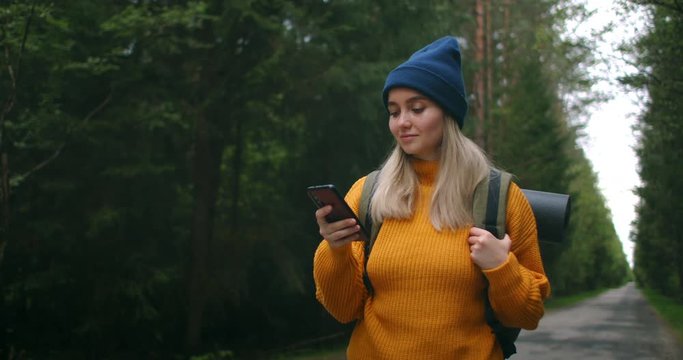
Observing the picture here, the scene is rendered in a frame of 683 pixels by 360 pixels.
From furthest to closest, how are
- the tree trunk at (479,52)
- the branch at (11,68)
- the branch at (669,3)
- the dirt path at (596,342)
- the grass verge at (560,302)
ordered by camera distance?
the grass verge at (560,302) < the tree trunk at (479,52) < the dirt path at (596,342) < the branch at (669,3) < the branch at (11,68)

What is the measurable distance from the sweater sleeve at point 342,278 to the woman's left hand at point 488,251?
39cm

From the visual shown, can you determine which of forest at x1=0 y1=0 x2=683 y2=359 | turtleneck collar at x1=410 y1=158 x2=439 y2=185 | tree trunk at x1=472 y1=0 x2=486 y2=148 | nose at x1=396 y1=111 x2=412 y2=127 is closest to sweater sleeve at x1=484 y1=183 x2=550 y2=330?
turtleneck collar at x1=410 y1=158 x2=439 y2=185

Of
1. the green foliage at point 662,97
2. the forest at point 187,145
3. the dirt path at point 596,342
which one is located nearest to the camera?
the forest at point 187,145

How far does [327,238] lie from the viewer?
251cm

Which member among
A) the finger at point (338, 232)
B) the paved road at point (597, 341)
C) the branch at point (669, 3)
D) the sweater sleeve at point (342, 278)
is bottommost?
the paved road at point (597, 341)

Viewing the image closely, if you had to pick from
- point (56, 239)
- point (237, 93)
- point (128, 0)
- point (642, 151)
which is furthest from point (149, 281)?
point (642, 151)

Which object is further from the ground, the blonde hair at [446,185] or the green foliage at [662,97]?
the green foliage at [662,97]

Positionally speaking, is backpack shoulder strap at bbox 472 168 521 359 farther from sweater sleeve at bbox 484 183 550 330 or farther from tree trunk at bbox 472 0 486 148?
tree trunk at bbox 472 0 486 148

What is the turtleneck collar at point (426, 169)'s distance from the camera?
8.79 feet

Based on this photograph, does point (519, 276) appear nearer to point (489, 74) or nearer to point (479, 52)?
point (479, 52)

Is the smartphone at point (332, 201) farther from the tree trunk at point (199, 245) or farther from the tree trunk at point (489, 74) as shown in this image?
the tree trunk at point (489, 74)

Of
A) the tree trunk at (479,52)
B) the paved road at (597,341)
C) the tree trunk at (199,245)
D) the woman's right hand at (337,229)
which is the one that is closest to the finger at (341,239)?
the woman's right hand at (337,229)

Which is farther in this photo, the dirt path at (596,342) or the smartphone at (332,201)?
the dirt path at (596,342)

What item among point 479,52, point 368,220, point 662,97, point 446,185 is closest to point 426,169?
point 446,185
